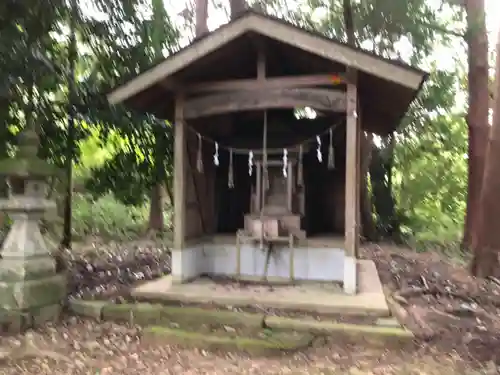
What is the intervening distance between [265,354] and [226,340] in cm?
43

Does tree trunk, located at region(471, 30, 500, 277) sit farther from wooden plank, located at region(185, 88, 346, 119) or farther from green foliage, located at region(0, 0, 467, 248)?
green foliage, located at region(0, 0, 467, 248)

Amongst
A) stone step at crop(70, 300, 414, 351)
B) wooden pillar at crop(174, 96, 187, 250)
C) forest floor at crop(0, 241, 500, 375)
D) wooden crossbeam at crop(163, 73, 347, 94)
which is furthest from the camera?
wooden pillar at crop(174, 96, 187, 250)

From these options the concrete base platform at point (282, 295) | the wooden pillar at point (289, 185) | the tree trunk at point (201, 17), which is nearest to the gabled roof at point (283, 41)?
the wooden pillar at point (289, 185)

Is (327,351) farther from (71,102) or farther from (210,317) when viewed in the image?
(71,102)

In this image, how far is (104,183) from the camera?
341 inches

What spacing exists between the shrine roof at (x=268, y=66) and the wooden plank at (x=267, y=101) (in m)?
0.39

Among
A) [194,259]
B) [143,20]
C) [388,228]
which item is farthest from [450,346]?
[388,228]

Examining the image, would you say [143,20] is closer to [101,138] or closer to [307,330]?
[101,138]

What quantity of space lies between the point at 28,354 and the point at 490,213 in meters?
7.30

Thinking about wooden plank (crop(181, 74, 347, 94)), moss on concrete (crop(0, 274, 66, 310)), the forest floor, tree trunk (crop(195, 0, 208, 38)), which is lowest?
the forest floor

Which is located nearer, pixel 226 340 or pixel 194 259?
pixel 226 340

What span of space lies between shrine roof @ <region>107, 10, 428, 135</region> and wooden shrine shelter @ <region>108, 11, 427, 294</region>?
1 cm

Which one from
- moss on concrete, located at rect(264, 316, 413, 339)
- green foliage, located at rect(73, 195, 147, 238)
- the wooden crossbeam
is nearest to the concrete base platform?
moss on concrete, located at rect(264, 316, 413, 339)

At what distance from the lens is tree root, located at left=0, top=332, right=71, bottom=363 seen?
4473 millimetres
